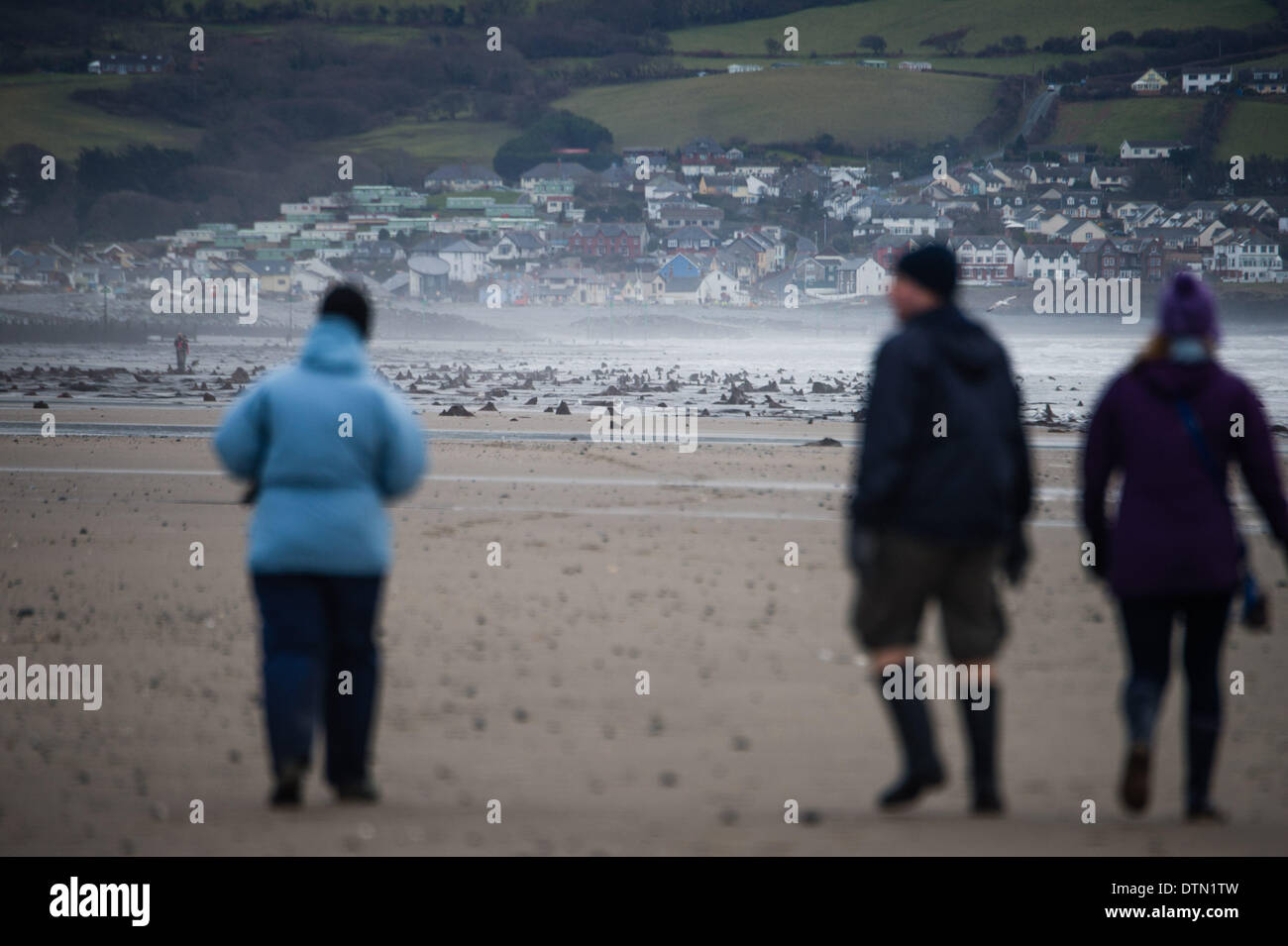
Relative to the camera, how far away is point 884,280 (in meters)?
99.1

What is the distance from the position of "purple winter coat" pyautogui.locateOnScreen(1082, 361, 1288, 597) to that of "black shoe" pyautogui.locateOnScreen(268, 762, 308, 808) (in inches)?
101

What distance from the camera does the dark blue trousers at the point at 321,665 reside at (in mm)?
4531

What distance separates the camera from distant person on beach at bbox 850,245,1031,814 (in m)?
4.46

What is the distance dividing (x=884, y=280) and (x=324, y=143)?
96013 millimetres

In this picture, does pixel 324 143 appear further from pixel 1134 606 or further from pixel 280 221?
pixel 1134 606

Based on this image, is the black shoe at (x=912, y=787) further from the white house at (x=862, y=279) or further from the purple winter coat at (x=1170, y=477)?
the white house at (x=862, y=279)

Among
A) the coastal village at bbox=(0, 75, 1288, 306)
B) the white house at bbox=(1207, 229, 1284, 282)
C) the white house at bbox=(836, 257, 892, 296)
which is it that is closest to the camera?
the white house at bbox=(836, 257, 892, 296)

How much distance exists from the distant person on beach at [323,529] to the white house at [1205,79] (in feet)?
509

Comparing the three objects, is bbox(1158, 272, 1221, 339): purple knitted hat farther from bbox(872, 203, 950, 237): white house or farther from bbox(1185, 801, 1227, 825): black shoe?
bbox(872, 203, 950, 237): white house

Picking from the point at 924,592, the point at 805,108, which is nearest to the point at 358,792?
the point at 924,592

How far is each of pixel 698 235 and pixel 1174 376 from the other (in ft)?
378

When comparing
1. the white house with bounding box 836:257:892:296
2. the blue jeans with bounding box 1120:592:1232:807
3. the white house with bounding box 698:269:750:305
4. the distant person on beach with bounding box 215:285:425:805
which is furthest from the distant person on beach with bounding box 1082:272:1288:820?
the white house with bounding box 698:269:750:305
